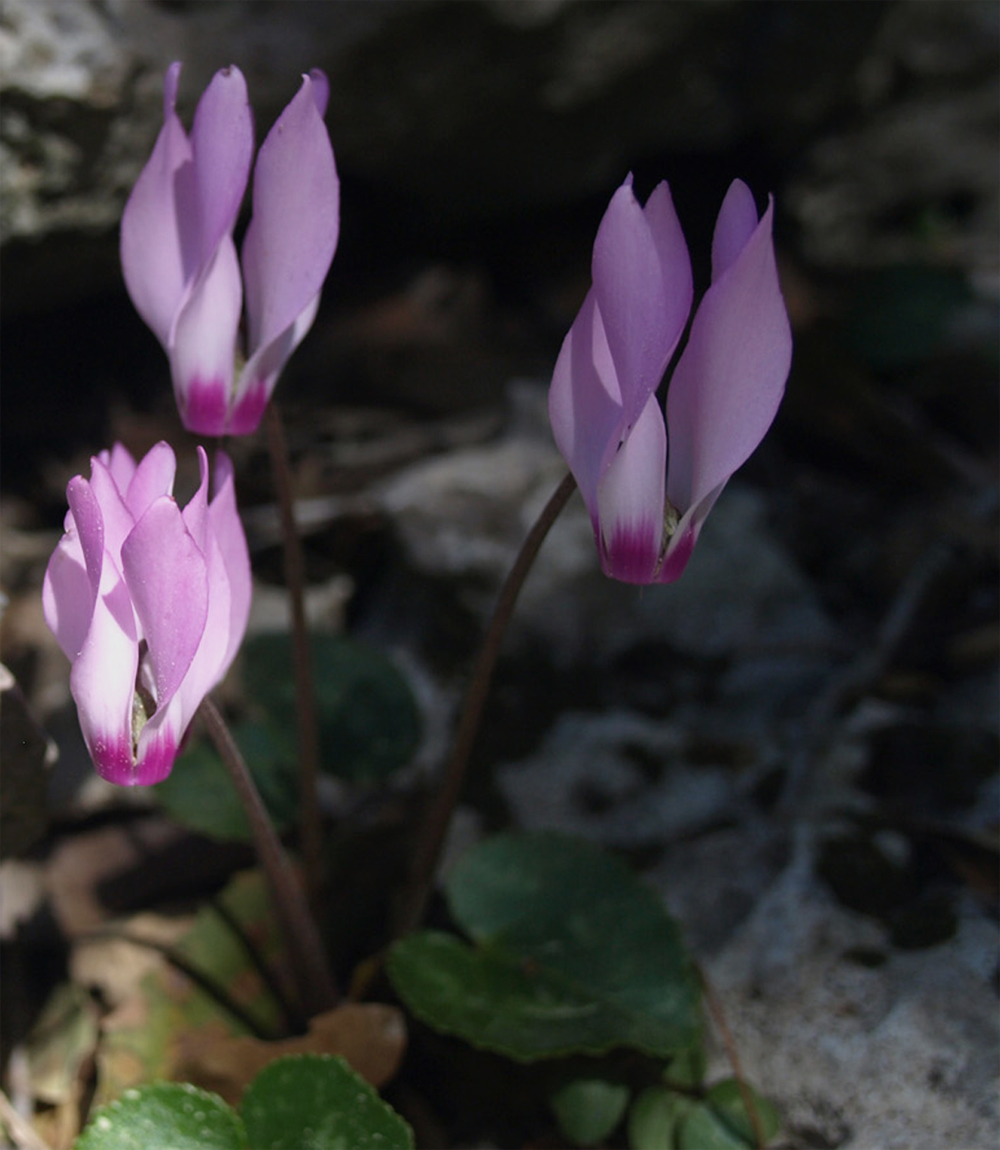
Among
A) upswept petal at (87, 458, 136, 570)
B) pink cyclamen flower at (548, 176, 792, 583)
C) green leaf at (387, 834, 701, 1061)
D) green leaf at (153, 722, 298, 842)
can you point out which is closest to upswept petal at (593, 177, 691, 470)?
pink cyclamen flower at (548, 176, 792, 583)

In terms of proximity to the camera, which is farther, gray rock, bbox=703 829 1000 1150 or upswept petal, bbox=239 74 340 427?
gray rock, bbox=703 829 1000 1150

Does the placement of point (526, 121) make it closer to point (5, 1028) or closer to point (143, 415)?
point (143, 415)

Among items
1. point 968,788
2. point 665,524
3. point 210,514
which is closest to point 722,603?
point 968,788

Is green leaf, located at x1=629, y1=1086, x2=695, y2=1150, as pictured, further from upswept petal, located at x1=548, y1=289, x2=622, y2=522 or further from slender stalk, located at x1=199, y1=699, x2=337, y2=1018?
upswept petal, located at x1=548, y1=289, x2=622, y2=522

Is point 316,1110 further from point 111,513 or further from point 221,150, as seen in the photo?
point 221,150

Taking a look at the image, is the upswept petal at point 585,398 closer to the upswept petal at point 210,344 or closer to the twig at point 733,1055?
the upswept petal at point 210,344

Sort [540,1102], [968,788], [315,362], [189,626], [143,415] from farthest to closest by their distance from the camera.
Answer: [315,362], [143,415], [968,788], [540,1102], [189,626]

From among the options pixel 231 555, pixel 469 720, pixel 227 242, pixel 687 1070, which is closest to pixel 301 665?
pixel 469 720
